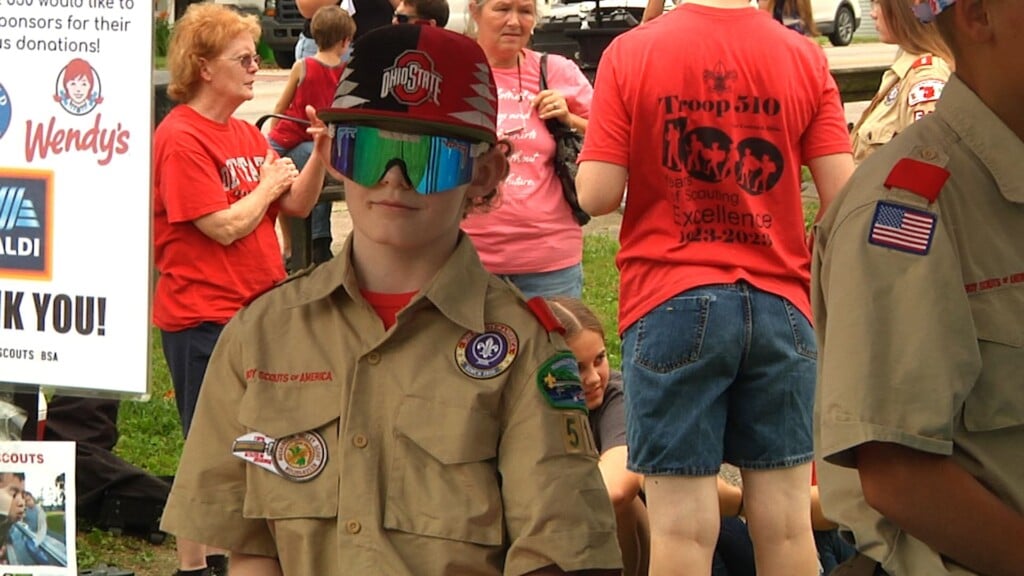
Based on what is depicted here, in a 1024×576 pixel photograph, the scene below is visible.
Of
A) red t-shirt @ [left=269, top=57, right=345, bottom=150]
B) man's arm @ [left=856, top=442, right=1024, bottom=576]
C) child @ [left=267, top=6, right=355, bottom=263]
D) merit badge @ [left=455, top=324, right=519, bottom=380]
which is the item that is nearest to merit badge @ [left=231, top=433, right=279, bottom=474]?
merit badge @ [left=455, top=324, right=519, bottom=380]

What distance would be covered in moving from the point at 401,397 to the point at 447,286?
0.20m

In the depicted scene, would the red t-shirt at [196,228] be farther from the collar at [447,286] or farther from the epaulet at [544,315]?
the epaulet at [544,315]

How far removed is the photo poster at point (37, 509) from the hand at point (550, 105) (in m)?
2.19

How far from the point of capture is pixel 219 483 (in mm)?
2648

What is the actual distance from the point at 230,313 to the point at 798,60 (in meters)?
2.24

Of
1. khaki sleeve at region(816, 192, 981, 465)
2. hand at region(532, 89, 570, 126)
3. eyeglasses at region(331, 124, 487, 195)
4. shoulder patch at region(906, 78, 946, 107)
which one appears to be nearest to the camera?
khaki sleeve at region(816, 192, 981, 465)

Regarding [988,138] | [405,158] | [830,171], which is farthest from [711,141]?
[988,138]

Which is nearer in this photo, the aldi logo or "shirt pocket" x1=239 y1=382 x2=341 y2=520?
"shirt pocket" x1=239 y1=382 x2=341 y2=520

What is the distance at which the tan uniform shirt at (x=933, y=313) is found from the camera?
200 cm

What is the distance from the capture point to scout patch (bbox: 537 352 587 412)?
2.58m

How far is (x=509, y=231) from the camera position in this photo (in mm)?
5504

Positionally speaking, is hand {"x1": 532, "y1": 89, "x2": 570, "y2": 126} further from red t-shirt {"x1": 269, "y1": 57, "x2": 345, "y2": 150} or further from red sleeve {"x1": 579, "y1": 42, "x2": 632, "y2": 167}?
red t-shirt {"x1": 269, "y1": 57, "x2": 345, "y2": 150}

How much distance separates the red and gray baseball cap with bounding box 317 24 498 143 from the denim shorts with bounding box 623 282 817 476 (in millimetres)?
1521

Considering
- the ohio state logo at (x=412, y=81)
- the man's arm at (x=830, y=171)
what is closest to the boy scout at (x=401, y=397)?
the ohio state logo at (x=412, y=81)
